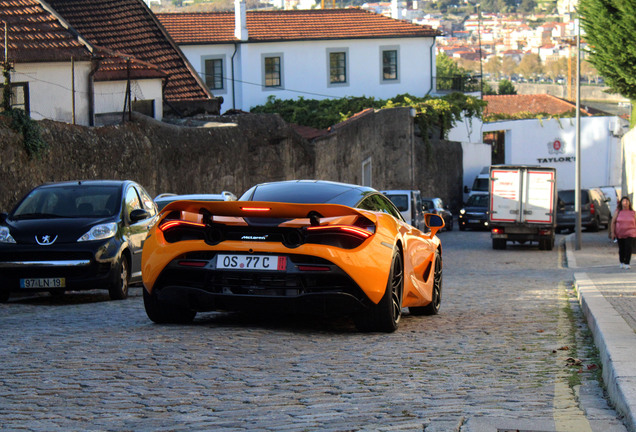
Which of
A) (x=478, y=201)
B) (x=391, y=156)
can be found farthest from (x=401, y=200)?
(x=478, y=201)

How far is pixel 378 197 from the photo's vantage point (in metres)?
10.6

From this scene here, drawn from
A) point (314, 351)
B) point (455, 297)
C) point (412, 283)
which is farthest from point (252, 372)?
point (455, 297)

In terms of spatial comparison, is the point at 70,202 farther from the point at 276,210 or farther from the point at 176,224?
the point at 276,210

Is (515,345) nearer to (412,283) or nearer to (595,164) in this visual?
(412,283)

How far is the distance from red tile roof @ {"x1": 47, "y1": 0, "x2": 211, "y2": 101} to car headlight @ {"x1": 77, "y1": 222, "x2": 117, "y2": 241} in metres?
25.4

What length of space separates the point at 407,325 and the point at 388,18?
183 ft

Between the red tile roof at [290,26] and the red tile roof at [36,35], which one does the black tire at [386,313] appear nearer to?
the red tile roof at [36,35]

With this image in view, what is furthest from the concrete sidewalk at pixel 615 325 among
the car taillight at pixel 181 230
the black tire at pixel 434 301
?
the car taillight at pixel 181 230

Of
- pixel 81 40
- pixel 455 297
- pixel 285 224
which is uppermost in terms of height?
pixel 81 40

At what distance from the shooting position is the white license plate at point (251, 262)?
8.66 meters

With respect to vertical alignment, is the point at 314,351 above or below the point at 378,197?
below

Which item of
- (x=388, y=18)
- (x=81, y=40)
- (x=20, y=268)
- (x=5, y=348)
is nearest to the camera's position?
(x=5, y=348)

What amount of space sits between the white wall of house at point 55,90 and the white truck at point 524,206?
15.3 metres

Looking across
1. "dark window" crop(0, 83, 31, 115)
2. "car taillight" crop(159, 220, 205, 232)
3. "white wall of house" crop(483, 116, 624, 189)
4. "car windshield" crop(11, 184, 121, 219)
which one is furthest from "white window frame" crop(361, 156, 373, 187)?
"car taillight" crop(159, 220, 205, 232)
